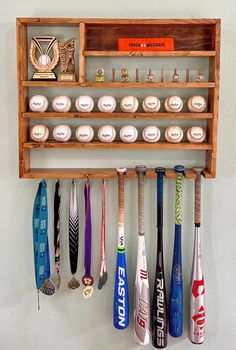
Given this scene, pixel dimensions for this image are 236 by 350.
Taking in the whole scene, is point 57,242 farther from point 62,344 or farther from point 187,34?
point 187,34

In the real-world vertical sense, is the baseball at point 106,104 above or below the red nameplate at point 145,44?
below

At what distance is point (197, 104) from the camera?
149 cm

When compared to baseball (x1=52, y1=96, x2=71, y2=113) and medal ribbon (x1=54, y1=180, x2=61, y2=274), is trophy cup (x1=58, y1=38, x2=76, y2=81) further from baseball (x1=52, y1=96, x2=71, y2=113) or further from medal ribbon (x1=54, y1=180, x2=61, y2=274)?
medal ribbon (x1=54, y1=180, x2=61, y2=274)

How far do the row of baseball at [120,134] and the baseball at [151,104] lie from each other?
0.06 metres

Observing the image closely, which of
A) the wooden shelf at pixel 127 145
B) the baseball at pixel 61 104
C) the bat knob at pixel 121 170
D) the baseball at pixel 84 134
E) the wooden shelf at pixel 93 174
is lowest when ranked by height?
the wooden shelf at pixel 93 174

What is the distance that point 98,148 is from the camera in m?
1.55

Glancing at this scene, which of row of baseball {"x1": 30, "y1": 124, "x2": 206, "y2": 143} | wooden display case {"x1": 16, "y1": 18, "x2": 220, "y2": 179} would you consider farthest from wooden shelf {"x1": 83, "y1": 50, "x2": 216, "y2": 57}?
row of baseball {"x1": 30, "y1": 124, "x2": 206, "y2": 143}

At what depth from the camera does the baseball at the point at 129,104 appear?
4.87ft

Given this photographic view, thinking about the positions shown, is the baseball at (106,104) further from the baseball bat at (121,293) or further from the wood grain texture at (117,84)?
the baseball bat at (121,293)

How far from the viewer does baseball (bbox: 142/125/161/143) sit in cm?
150

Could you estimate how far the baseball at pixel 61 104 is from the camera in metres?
1.49

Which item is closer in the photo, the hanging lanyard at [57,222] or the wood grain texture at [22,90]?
the wood grain texture at [22,90]

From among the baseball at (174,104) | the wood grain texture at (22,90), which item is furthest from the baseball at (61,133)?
the baseball at (174,104)

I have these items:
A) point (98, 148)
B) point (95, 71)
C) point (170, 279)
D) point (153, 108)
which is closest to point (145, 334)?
point (170, 279)
